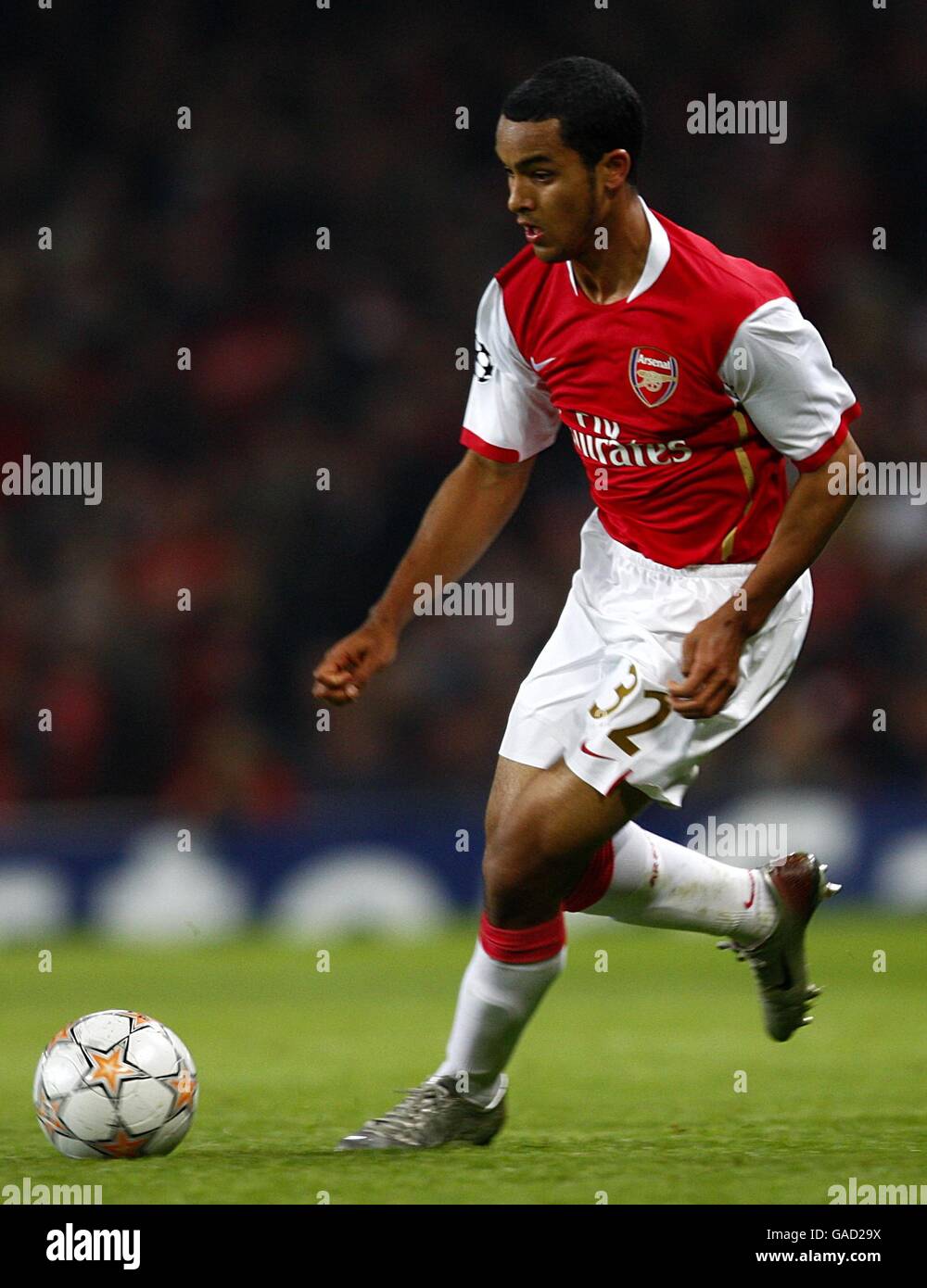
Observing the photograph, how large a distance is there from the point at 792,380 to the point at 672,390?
265mm

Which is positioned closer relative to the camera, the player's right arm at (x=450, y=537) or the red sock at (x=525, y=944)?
the red sock at (x=525, y=944)

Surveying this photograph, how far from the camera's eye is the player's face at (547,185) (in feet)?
13.1

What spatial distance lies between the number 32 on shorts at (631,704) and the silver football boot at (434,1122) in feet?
2.61

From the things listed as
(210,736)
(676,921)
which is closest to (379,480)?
(210,736)

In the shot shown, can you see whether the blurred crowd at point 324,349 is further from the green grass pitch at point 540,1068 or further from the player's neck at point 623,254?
the player's neck at point 623,254

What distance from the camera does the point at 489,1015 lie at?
4258 millimetres

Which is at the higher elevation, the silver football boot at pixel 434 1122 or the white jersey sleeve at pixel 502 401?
the white jersey sleeve at pixel 502 401

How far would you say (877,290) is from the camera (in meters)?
11.9

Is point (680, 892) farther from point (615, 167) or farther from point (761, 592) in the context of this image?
point (615, 167)

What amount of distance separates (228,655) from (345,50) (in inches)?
172

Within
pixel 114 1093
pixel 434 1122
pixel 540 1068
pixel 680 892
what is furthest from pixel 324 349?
pixel 114 1093

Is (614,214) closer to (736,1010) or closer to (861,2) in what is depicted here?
(736,1010)

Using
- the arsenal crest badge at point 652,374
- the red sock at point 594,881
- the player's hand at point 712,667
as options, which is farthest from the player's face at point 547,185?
the red sock at point 594,881

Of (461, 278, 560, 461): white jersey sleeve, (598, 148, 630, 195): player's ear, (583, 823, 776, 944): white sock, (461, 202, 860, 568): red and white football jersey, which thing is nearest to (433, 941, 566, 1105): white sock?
(583, 823, 776, 944): white sock
